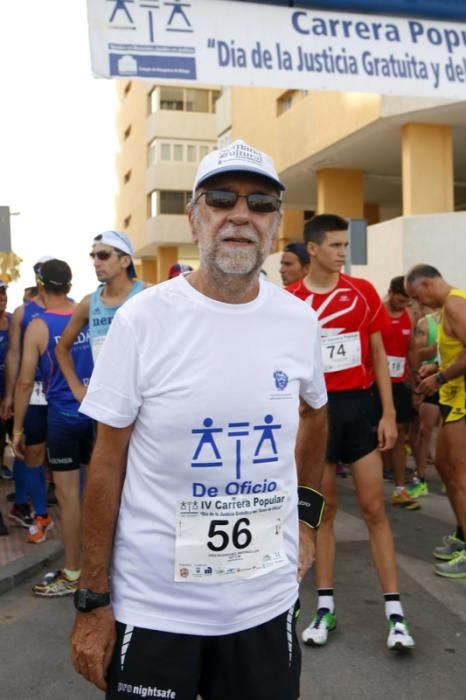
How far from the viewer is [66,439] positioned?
487 centimetres

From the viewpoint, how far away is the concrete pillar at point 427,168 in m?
17.3

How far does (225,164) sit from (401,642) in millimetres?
2790

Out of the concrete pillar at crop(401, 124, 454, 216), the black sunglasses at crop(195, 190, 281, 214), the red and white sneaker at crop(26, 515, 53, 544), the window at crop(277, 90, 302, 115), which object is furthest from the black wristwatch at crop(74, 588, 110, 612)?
the window at crop(277, 90, 302, 115)

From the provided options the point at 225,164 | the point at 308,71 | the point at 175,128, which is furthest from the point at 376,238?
the point at 175,128

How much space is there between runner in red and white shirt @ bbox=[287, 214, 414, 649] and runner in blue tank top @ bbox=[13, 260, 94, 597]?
5.30ft

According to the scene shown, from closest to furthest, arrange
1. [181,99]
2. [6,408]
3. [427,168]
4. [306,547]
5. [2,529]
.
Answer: [306,547] < [2,529] < [6,408] < [427,168] < [181,99]

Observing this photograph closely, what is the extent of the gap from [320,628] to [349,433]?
104cm

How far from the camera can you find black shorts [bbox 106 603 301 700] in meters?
1.92

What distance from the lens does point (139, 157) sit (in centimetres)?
4497

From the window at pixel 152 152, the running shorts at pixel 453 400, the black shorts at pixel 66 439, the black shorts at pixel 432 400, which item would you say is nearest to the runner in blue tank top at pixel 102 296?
the black shorts at pixel 66 439

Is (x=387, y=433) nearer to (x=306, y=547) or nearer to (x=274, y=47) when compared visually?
(x=306, y=547)

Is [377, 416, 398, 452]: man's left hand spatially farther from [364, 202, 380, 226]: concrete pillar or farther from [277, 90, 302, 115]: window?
[364, 202, 380, 226]: concrete pillar

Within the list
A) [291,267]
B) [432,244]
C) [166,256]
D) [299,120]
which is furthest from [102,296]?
[166,256]

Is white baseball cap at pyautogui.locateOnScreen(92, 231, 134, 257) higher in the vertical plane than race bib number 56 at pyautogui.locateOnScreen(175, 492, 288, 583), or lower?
higher
